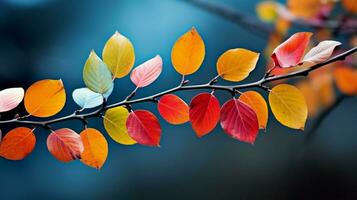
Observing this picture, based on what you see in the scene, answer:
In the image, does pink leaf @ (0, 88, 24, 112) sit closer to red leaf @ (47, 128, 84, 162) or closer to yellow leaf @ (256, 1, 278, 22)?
red leaf @ (47, 128, 84, 162)

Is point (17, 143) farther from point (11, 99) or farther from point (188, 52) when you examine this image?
point (188, 52)

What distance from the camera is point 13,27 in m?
1.30

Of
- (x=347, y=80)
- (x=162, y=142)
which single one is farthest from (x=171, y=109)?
(x=162, y=142)

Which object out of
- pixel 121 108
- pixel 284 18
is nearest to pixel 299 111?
pixel 121 108

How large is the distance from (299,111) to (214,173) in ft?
4.13

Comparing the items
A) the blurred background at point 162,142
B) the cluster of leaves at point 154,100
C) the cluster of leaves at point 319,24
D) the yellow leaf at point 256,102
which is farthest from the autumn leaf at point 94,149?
the blurred background at point 162,142

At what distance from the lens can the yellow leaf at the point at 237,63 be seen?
0.24 m

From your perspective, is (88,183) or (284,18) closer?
(284,18)

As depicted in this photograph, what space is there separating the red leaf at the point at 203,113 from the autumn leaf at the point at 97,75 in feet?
0.19

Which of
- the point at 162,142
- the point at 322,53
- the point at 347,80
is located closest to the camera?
the point at 322,53

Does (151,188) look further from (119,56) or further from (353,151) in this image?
(119,56)

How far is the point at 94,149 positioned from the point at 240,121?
0.34 ft

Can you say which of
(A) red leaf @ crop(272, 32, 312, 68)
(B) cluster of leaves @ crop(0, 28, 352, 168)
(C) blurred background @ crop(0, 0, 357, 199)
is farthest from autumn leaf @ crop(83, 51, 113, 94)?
(C) blurred background @ crop(0, 0, 357, 199)

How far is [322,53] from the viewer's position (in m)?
0.22
